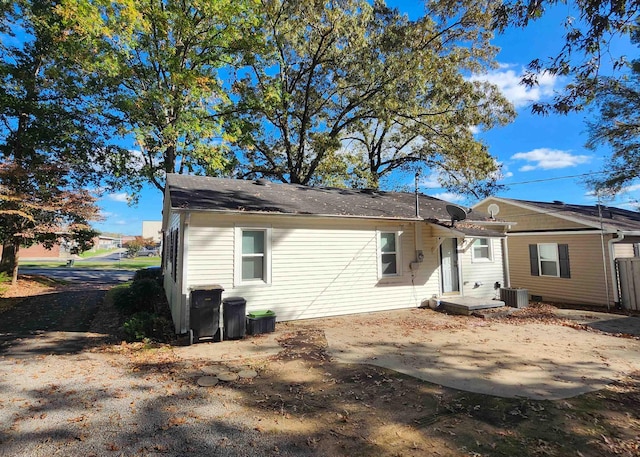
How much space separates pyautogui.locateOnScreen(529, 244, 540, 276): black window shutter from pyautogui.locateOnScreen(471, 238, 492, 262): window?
3682 mm

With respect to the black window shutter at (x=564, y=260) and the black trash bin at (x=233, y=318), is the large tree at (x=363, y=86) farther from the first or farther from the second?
the black trash bin at (x=233, y=318)

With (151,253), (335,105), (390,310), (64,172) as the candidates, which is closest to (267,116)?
(335,105)

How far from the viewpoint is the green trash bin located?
25.4 feet

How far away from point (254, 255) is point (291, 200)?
8.04ft

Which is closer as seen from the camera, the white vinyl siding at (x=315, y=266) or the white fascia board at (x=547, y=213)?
the white vinyl siding at (x=315, y=266)

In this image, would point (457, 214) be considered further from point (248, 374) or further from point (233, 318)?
point (248, 374)

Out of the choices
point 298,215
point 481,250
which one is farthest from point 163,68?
point 481,250

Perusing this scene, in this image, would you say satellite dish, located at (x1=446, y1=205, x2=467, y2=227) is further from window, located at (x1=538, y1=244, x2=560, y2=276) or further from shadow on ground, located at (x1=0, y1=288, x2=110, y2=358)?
shadow on ground, located at (x1=0, y1=288, x2=110, y2=358)

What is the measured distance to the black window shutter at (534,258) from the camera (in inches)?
577

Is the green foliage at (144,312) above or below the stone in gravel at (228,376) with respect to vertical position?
above

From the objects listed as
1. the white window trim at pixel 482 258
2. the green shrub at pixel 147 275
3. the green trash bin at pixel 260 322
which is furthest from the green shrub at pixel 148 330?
the white window trim at pixel 482 258

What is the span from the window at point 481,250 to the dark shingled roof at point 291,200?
0.87 meters

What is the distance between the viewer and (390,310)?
10570 mm

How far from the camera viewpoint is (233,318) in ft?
24.3
